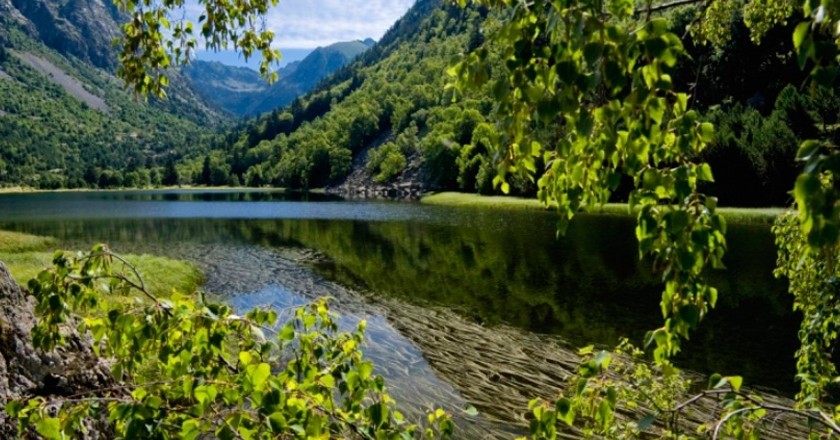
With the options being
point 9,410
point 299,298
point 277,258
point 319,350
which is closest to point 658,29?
point 319,350

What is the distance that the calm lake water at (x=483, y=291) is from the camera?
20.3 m

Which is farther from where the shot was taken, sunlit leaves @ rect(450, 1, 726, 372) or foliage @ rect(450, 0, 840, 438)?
sunlit leaves @ rect(450, 1, 726, 372)

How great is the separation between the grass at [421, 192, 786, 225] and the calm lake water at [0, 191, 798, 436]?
653cm

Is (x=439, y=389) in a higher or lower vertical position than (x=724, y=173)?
lower

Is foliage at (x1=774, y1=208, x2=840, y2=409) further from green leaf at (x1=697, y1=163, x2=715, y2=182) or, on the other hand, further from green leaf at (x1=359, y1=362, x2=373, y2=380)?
green leaf at (x1=359, y1=362, x2=373, y2=380)

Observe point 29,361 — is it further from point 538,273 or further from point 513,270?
point 513,270

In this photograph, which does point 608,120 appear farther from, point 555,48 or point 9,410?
point 9,410

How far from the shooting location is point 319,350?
16.1 feet

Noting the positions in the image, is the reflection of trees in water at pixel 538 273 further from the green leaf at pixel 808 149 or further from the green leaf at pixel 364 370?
the green leaf at pixel 808 149

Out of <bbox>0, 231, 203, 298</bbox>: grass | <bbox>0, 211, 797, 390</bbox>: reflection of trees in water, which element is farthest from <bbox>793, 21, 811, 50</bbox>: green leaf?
<bbox>0, 231, 203, 298</bbox>: grass

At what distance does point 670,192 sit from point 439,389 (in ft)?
54.5

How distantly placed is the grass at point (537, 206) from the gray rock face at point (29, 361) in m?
35.8

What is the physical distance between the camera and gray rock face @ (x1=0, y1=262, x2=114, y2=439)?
8477 mm

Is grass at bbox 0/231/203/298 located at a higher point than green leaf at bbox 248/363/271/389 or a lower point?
lower
